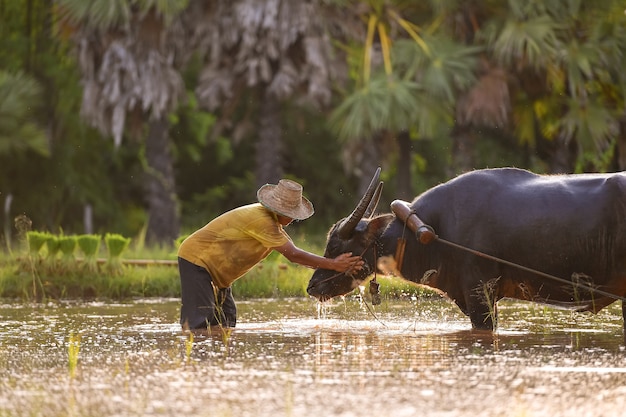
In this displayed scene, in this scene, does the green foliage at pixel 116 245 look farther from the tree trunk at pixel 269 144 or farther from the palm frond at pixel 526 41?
the tree trunk at pixel 269 144

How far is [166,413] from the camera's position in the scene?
6109 millimetres

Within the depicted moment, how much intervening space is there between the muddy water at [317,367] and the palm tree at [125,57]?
43.4 feet

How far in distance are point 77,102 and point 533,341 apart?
22512 mm

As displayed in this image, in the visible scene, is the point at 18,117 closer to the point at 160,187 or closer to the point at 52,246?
the point at 160,187

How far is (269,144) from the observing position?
85.8 feet

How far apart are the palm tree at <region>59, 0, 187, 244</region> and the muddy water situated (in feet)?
43.4

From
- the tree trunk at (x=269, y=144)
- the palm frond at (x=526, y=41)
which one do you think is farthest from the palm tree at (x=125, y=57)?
the palm frond at (x=526, y=41)

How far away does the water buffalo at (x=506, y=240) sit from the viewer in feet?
30.9

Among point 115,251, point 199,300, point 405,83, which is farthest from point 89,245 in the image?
point 405,83

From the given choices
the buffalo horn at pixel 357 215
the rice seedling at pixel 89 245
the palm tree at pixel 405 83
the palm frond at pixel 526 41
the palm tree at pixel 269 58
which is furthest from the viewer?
the palm tree at pixel 269 58

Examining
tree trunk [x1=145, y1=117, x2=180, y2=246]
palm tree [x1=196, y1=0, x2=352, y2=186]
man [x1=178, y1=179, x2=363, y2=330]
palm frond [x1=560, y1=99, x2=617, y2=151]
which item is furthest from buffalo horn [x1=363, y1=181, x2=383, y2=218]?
tree trunk [x1=145, y1=117, x2=180, y2=246]

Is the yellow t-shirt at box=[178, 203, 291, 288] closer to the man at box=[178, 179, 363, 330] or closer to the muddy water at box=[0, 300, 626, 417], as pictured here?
the man at box=[178, 179, 363, 330]

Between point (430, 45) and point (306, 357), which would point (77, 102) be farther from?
point (306, 357)

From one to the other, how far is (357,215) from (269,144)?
16200 mm
